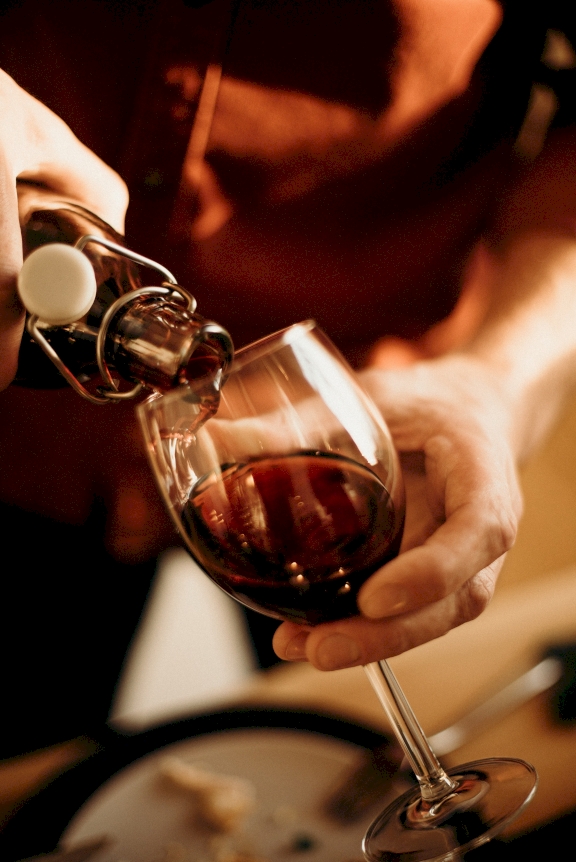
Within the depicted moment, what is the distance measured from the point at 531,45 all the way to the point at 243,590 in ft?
2.47

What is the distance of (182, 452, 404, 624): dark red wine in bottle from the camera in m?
0.42

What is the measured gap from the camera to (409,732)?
464 millimetres

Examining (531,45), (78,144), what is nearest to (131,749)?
(78,144)

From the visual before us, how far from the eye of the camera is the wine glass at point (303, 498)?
1.37 feet

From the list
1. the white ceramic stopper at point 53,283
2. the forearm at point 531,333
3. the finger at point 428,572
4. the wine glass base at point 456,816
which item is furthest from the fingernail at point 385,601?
the forearm at point 531,333

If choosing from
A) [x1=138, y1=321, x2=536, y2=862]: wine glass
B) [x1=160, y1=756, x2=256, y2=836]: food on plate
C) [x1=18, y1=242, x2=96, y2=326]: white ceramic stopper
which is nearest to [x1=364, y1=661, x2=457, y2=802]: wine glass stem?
[x1=138, y1=321, x2=536, y2=862]: wine glass

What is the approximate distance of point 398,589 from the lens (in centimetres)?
43

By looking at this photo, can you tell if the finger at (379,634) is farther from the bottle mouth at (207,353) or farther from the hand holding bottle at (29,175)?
the hand holding bottle at (29,175)

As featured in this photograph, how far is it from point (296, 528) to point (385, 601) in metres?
0.07

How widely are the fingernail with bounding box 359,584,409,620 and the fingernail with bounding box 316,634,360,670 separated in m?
0.02

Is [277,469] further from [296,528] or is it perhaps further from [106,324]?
[106,324]

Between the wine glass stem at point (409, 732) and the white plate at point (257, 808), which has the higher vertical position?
the wine glass stem at point (409, 732)

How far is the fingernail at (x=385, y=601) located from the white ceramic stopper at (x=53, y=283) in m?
0.25

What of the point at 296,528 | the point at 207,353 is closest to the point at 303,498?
the point at 296,528
